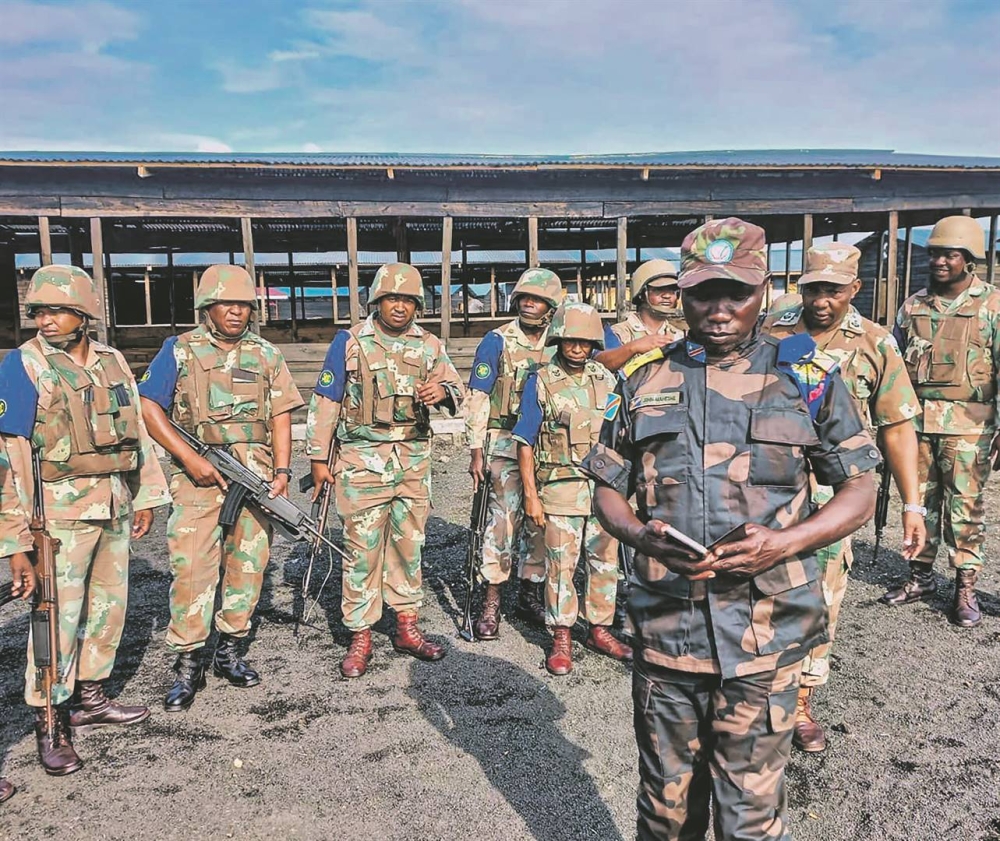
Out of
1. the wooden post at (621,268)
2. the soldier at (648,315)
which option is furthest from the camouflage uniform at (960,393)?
the wooden post at (621,268)

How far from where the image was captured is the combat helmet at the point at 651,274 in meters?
5.19

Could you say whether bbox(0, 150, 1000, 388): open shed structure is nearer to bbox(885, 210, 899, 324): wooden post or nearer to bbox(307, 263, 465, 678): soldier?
bbox(885, 210, 899, 324): wooden post

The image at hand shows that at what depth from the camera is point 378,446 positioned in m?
4.22

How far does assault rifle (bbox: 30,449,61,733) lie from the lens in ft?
10.2

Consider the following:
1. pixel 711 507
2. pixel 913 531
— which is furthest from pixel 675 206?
pixel 711 507

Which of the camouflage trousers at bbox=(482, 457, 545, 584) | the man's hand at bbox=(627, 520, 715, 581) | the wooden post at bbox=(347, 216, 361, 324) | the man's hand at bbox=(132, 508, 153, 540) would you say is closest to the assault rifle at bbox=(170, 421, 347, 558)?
the man's hand at bbox=(132, 508, 153, 540)

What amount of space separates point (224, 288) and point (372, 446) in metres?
1.17

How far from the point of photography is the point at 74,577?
3.35 m

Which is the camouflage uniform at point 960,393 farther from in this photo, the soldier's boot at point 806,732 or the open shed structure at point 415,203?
the open shed structure at point 415,203

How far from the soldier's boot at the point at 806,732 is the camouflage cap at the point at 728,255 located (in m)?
2.10

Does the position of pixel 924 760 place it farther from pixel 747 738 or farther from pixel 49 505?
pixel 49 505

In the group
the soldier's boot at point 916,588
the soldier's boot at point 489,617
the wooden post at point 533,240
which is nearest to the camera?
the soldier's boot at point 489,617

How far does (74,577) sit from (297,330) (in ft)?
44.1

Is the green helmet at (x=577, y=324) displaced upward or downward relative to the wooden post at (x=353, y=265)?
downward
